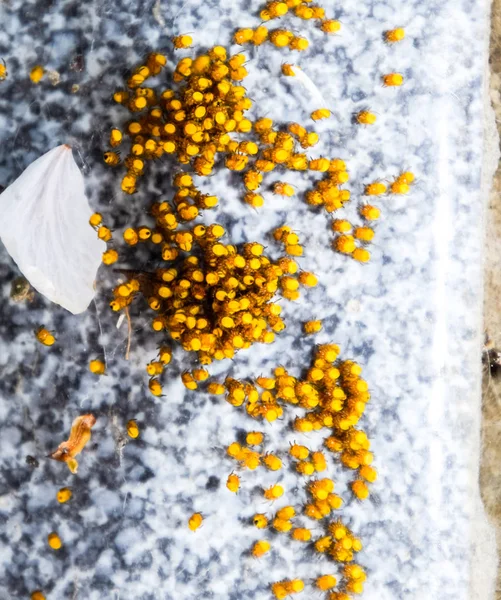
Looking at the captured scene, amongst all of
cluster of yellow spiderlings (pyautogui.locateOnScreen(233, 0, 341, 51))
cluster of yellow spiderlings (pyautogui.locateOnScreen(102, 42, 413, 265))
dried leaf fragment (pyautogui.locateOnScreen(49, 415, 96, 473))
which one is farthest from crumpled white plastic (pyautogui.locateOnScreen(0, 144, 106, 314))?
cluster of yellow spiderlings (pyautogui.locateOnScreen(233, 0, 341, 51))

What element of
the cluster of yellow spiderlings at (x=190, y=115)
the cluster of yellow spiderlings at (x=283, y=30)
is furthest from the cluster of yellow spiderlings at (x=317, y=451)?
the cluster of yellow spiderlings at (x=283, y=30)

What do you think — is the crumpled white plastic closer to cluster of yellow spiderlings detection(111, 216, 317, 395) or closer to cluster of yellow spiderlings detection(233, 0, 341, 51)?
cluster of yellow spiderlings detection(111, 216, 317, 395)

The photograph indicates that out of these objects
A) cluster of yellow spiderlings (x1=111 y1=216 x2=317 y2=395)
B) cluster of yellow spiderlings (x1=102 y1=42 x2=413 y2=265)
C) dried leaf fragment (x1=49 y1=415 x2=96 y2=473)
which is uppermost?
cluster of yellow spiderlings (x1=102 y1=42 x2=413 y2=265)

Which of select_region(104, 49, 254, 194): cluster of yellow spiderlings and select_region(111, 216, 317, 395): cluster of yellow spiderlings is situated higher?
select_region(104, 49, 254, 194): cluster of yellow spiderlings

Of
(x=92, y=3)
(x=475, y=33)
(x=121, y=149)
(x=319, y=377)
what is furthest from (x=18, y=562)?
(x=475, y=33)

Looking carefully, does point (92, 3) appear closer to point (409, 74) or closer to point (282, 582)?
point (409, 74)

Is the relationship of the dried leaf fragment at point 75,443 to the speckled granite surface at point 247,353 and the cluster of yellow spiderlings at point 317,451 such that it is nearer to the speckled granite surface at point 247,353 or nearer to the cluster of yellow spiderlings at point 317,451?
the speckled granite surface at point 247,353

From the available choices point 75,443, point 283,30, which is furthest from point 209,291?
point 283,30

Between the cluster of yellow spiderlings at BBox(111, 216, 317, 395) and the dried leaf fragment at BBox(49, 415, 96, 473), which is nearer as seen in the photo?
the cluster of yellow spiderlings at BBox(111, 216, 317, 395)
